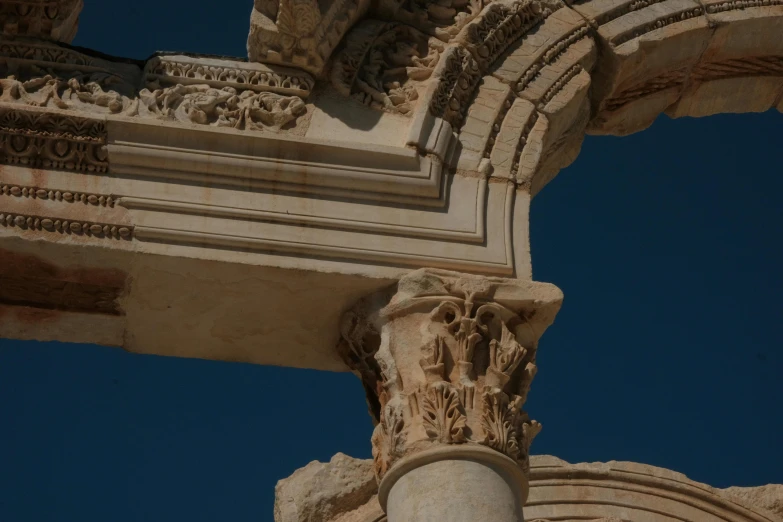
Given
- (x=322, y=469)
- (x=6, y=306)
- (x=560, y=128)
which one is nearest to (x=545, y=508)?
(x=322, y=469)

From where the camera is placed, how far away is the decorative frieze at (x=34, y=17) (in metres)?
9.51

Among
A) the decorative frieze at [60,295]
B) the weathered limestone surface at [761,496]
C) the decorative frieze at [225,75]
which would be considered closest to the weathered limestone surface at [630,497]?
the weathered limestone surface at [761,496]

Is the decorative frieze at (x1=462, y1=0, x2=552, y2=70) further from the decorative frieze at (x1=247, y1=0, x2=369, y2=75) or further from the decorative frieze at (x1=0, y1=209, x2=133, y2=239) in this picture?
the decorative frieze at (x1=0, y1=209, x2=133, y2=239)

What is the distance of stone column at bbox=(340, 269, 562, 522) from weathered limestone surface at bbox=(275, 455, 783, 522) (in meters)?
3.16

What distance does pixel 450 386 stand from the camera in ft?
26.8

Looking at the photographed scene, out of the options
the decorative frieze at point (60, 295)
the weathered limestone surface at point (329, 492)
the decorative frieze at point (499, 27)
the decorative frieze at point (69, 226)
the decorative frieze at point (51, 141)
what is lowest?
the weathered limestone surface at point (329, 492)

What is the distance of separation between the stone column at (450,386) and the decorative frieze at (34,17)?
2686 millimetres

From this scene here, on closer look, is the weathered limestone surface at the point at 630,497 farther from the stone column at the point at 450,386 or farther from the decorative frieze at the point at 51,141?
the decorative frieze at the point at 51,141

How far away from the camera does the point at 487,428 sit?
808cm

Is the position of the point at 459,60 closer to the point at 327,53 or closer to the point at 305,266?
the point at 327,53

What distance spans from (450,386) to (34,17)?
12.0ft

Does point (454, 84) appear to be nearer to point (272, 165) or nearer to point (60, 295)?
point (272, 165)

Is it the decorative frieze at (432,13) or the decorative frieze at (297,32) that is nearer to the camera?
the decorative frieze at (297,32)

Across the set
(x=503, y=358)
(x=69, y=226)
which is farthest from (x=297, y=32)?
(x=503, y=358)
